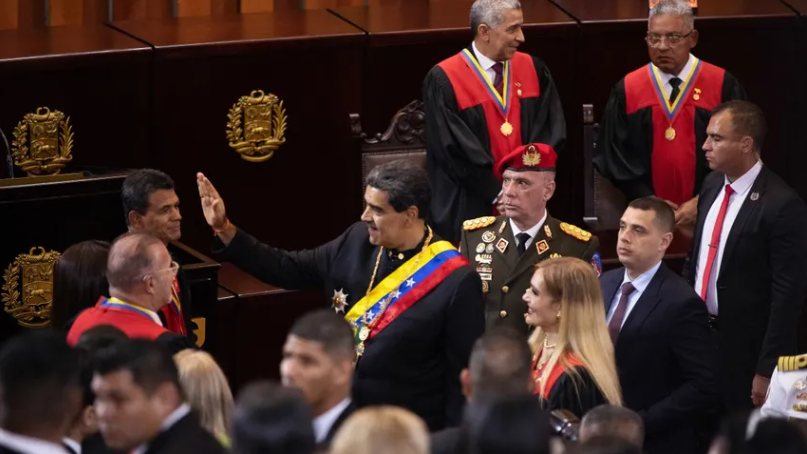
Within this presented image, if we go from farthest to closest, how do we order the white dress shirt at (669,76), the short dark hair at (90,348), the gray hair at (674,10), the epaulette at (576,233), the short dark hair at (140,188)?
the white dress shirt at (669,76)
the gray hair at (674,10)
the epaulette at (576,233)
the short dark hair at (140,188)
the short dark hair at (90,348)

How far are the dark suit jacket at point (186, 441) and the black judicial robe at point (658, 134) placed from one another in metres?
3.99

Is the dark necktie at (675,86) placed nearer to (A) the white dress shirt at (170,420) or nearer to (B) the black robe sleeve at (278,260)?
(B) the black robe sleeve at (278,260)

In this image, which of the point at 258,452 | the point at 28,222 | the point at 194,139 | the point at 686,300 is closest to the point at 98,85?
the point at 194,139

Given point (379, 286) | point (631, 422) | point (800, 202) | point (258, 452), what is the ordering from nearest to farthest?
point (258, 452) < point (631, 422) < point (379, 286) < point (800, 202)

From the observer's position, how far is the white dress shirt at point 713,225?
593 centimetres

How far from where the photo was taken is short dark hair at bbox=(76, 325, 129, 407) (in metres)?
3.72

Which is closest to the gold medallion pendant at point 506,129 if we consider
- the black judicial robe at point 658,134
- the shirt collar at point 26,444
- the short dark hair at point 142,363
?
the black judicial robe at point 658,134

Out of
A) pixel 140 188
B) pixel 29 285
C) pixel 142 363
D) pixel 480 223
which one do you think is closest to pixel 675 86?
pixel 480 223

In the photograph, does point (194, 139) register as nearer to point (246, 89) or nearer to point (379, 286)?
point (246, 89)

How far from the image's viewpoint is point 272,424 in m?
2.93

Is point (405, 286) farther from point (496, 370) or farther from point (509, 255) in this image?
point (496, 370)

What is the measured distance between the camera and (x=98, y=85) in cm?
643

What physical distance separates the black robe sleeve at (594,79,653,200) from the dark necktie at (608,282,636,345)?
197 cm

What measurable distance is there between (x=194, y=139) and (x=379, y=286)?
84.0 inches
